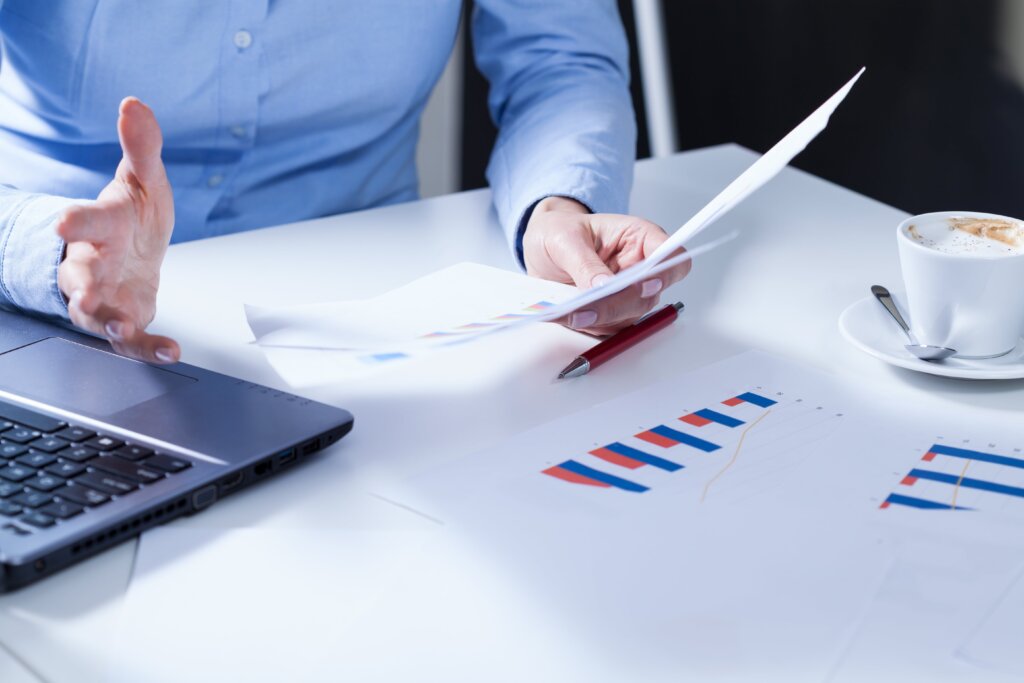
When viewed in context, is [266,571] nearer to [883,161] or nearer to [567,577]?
[567,577]

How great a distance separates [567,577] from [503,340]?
0.30 meters

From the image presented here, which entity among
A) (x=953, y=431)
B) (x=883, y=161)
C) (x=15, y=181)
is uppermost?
(x=15, y=181)

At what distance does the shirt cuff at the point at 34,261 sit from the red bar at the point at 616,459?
369mm

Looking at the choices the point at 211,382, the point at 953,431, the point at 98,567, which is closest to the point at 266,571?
the point at 98,567

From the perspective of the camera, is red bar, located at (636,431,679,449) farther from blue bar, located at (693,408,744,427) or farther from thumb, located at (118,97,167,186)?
thumb, located at (118,97,167,186)

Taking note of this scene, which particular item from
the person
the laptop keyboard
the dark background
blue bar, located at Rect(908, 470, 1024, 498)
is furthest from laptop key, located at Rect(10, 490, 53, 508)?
the dark background

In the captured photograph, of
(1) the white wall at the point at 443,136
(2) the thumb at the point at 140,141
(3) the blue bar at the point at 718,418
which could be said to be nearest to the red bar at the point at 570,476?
(3) the blue bar at the point at 718,418

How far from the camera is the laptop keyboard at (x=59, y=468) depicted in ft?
1.75

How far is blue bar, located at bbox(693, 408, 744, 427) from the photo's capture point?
0.69m

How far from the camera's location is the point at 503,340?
811 mm

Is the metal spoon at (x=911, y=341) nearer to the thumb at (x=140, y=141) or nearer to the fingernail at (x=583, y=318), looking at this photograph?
the fingernail at (x=583, y=318)

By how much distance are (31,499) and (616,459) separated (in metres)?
0.31

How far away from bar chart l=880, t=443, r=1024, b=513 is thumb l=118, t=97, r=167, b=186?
1.57 feet

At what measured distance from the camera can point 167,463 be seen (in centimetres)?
58
